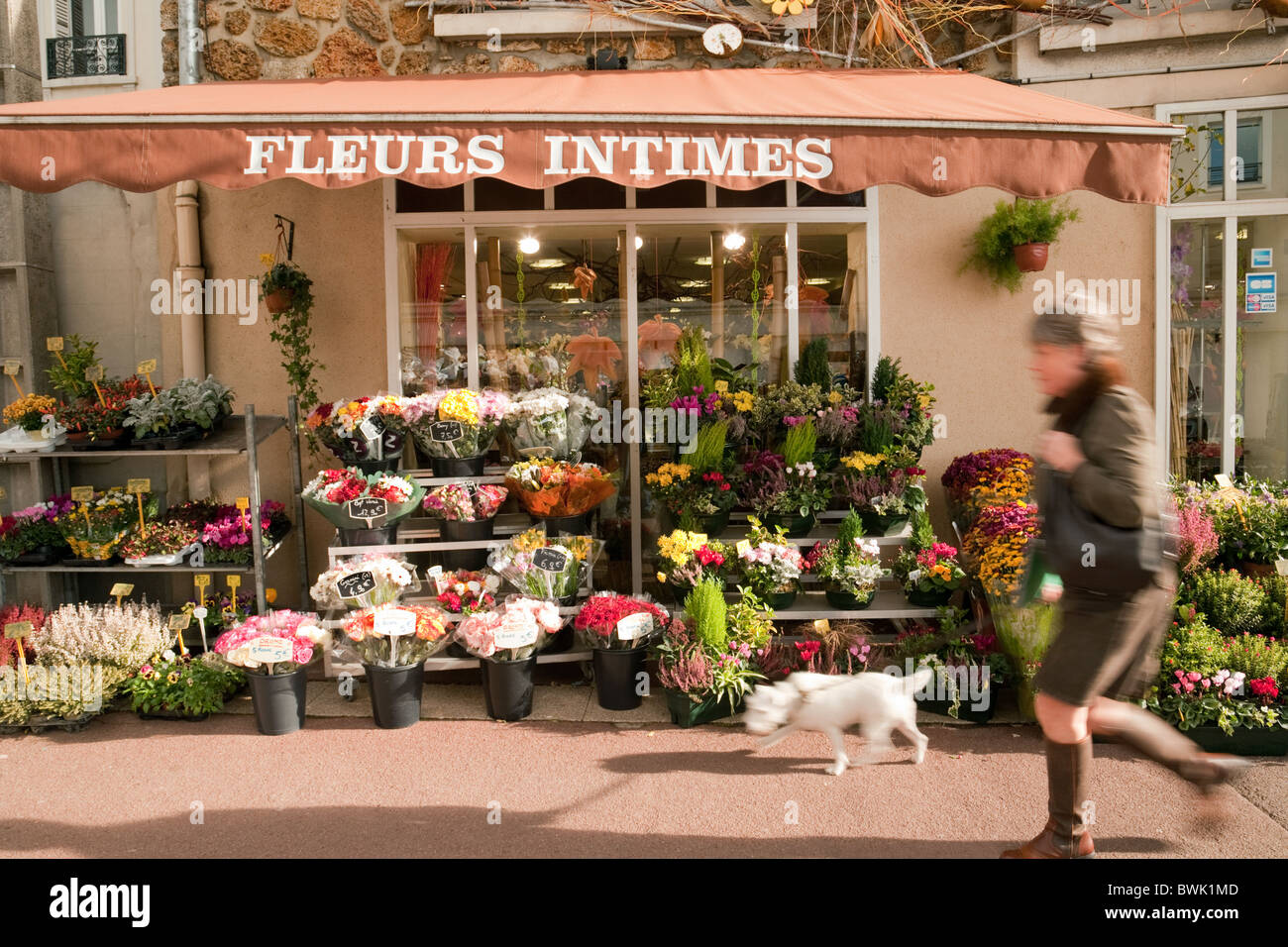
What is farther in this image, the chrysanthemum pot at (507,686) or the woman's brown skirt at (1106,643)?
the chrysanthemum pot at (507,686)

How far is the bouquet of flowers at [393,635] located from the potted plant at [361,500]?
713 mm

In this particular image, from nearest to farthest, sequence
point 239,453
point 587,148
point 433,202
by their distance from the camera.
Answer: point 587,148, point 239,453, point 433,202

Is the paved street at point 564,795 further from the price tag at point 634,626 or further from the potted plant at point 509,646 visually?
the price tag at point 634,626

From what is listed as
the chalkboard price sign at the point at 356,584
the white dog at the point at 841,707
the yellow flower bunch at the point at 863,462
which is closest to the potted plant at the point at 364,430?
the chalkboard price sign at the point at 356,584

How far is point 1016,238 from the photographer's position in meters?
6.32

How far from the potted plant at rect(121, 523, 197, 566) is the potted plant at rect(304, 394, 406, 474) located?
3.36 ft

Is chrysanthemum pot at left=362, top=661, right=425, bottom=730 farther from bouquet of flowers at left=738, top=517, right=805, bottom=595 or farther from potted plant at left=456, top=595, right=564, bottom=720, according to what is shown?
bouquet of flowers at left=738, top=517, right=805, bottom=595

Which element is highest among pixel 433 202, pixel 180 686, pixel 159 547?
pixel 433 202

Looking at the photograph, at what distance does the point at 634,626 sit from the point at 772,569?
88 cm

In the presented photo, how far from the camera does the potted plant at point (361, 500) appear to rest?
5.51 meters

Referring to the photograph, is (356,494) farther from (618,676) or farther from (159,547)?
(618,676)

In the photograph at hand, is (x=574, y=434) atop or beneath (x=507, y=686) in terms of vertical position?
atop

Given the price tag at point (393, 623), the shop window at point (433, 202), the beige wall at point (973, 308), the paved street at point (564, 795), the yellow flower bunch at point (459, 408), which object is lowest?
the paved street at point (564, 795)

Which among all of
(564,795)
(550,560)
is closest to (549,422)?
(550,560)
